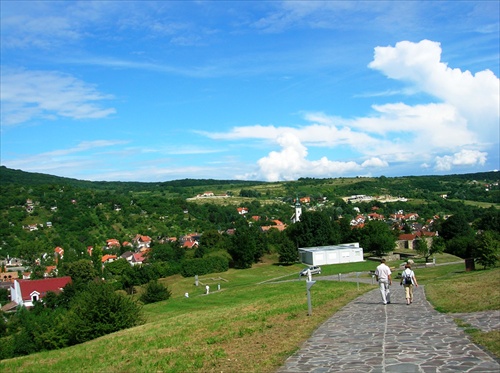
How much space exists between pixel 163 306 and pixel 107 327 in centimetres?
1618

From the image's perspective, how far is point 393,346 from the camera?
28.8 feet

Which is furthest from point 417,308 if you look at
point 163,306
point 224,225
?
point 224,225

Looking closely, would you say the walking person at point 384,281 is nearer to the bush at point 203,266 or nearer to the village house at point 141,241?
the bush at point 203,266

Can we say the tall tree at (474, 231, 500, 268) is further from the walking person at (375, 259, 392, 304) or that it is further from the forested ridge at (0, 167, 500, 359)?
the walking person at (375, 259, 392, 304)

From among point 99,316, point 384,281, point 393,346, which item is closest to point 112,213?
point 99,316

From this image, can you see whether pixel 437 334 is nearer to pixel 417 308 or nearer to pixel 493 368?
pixel 493 368

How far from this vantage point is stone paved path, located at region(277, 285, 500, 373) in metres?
7.30

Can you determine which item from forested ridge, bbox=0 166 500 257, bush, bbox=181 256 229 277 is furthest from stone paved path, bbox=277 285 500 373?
forested ridge, bbox=0 166 500 257

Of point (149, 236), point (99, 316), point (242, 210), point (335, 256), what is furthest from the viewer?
point (242, 210)

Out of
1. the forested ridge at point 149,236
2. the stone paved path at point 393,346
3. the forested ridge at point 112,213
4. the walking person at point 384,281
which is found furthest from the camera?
the forested ridge at point 112,213

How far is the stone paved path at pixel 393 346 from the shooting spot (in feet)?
24.0

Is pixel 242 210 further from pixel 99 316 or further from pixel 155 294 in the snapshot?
pixel 99 316

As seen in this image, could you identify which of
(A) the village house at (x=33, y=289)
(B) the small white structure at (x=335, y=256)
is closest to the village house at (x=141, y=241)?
(A) the village house at (x=33, y=289)

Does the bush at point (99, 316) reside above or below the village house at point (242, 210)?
above
